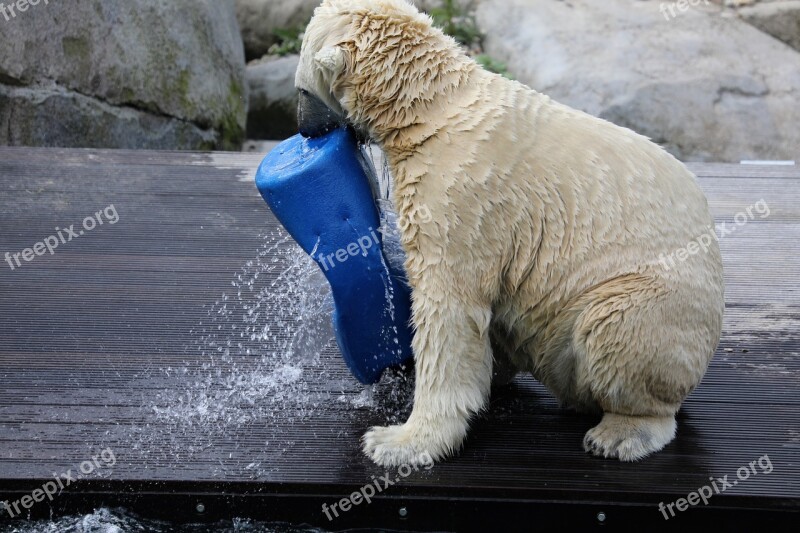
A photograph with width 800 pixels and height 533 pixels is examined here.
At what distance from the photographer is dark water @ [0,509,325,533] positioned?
3023 millimetres

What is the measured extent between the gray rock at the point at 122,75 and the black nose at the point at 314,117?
3.98 m

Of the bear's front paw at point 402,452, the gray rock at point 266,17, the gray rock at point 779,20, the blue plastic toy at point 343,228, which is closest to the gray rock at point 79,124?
the gray rock at point 266,17

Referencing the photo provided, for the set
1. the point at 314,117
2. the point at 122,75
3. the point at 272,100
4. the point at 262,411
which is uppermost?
the point at 314,117

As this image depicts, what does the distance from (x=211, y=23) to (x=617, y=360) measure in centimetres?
574

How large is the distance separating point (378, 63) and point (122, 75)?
15.2ft

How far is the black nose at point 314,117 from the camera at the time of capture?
321 cm

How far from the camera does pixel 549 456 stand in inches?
126

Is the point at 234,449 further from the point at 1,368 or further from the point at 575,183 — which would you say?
the point at 575,183

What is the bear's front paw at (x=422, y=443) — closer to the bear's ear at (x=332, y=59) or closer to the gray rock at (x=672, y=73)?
the bear's ear at (x=332, y=59)

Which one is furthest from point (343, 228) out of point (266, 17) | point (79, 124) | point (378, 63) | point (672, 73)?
point (266, 17)

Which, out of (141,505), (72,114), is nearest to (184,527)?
(141,505)

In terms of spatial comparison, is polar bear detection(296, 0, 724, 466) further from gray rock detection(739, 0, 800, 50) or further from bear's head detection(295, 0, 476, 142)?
gray rock detection(739, 0, 800, 50)

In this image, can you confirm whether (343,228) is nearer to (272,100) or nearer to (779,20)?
(272,100)

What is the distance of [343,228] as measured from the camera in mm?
3188
